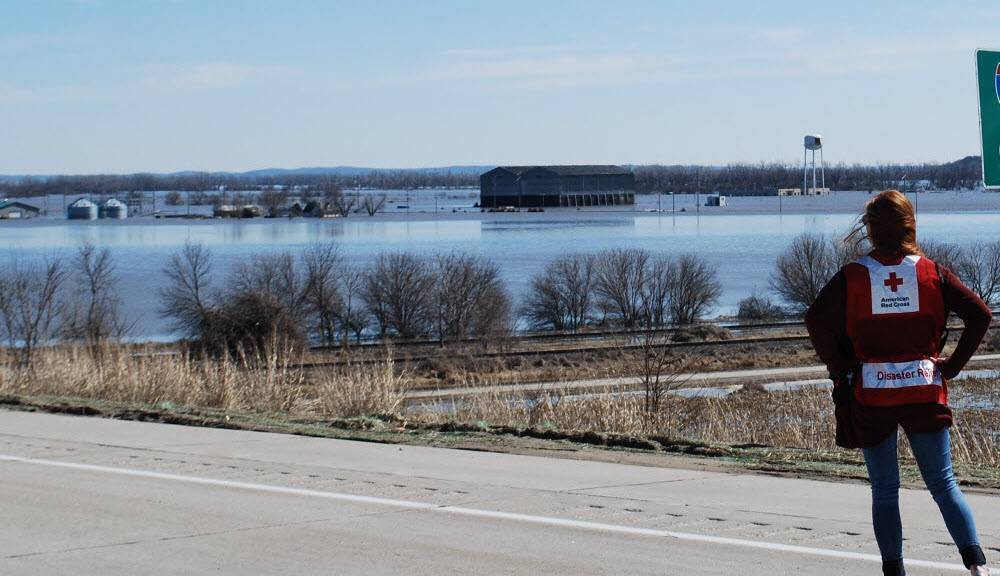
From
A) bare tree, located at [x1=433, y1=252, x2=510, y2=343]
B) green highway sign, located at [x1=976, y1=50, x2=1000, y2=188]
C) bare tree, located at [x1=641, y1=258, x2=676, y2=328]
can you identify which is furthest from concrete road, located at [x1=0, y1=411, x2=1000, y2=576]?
bare tree, located at [x1=641, y1=258, x2=676, y2=328]

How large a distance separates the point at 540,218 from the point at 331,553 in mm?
161250

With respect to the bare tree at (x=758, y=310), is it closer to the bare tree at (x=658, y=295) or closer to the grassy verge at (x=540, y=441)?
the bare tree at (x=658, y=295)

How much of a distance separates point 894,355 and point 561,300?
61071mm

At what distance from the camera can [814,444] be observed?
1277cm

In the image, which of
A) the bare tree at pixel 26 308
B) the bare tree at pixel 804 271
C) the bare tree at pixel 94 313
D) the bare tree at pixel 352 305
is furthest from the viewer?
the bare tree at pixel 804 271

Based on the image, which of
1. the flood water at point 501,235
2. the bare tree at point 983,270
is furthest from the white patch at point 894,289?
the bare tree at point 983,270

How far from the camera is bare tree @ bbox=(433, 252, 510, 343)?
60.1 meters

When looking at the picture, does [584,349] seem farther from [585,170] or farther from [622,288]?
[585,170]

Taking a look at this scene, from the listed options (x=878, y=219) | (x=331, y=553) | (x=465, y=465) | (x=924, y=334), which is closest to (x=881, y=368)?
(x=924, y=334)

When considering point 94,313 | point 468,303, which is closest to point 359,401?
point 94,313

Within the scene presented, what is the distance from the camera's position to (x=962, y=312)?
5.56 m

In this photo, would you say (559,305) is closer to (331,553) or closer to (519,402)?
(519,402)

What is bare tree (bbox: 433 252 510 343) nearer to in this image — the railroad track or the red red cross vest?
the railroad track

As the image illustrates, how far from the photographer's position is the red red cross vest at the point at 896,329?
5430mm
